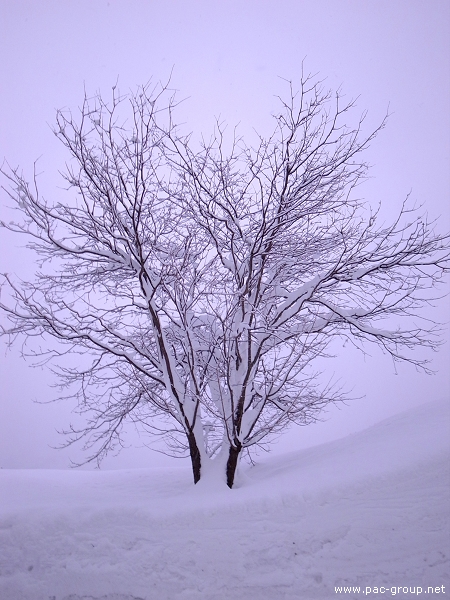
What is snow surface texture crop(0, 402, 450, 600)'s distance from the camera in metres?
3.36

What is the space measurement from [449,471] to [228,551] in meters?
2.19

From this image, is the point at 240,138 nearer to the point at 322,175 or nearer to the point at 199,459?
the point at 322,175

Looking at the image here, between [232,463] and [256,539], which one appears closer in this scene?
[256,539]

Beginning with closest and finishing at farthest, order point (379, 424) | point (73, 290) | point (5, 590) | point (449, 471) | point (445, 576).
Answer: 1. point (445, 576)
2. point (5, 590)
3. point (449, 471)
4. point (379, 424)
5. point (73, 290)

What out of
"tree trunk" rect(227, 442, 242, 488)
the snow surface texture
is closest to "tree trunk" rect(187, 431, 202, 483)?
"tree trunk" rect(227, 442, 242, 488)

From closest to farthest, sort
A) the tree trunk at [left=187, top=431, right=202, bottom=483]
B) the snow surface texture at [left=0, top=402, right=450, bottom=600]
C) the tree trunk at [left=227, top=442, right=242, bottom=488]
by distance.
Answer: the snow surface texture at [left=0, top=402, right=450, bottom=600] < the tree trunk at [left=227, top=442, right=242, bottom=488] < the tree trunk at [left=187, top=431, right=202, bottom=483]

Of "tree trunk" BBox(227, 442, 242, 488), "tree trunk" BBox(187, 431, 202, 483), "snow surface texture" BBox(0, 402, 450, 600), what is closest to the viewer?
"snow surface texture" BBox(0, 402, 450, 600)

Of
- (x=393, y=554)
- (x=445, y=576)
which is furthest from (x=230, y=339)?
(x=445, y=576)

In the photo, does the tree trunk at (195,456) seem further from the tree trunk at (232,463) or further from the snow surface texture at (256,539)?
the snow surface texture at (256,539)

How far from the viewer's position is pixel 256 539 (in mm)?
3609

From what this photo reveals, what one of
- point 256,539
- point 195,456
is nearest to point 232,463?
point 195,456

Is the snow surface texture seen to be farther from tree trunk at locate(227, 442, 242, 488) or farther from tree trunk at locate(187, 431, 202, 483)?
tree trunk at locate(187, 431, 202, 483)

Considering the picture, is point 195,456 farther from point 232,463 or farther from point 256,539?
point 256,539

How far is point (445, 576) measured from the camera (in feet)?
10.5
